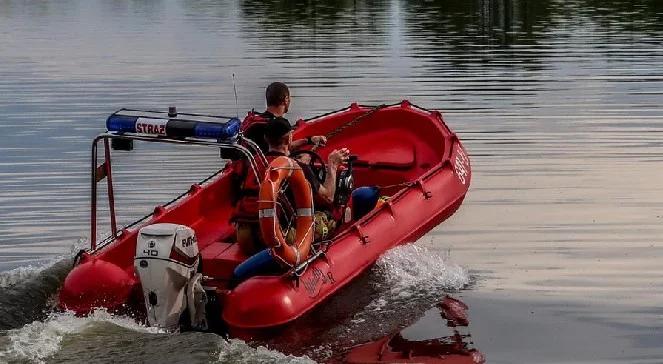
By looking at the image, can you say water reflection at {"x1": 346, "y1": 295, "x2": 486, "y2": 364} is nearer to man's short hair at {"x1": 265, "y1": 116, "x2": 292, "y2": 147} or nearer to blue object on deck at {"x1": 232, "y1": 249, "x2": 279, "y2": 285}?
blue object on deck at {"x1": 232, "y1": 249, "x2": 279, "y2": 285}

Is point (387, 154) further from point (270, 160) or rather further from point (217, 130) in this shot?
point (217, 130)

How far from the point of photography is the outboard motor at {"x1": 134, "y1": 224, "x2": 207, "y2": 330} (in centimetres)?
923

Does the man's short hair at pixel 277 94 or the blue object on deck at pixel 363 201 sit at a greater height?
the man's short hair at pixel 277 94

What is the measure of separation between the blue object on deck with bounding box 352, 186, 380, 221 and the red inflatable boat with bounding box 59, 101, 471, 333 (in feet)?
0.31

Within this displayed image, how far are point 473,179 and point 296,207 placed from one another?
22.7 ft

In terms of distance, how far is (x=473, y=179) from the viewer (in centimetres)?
1669

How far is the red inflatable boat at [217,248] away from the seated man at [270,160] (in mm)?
144

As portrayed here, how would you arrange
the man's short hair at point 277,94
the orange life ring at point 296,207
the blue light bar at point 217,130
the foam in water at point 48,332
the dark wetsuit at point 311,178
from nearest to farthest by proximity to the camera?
the foam in water at point 48,332 < the orange life ring at point 296,207 < the blue light bar at point 217,130 < the dark wetsuit at point 311,178 < the man's short hair at point 277,94

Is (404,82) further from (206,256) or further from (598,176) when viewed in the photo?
(206,256)

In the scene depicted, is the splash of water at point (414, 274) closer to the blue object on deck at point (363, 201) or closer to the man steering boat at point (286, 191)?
the blue object on deck at point (363, 201)

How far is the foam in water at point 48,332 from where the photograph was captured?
8.51 meters

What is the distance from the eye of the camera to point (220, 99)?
25.8m

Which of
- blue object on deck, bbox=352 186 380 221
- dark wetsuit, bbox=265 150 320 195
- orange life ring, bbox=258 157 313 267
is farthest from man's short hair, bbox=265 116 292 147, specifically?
blue object on deck, bbox=352 186 380 221

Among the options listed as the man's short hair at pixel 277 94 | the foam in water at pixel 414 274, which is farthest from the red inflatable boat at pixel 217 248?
the man's short hair at pixel 277 94
